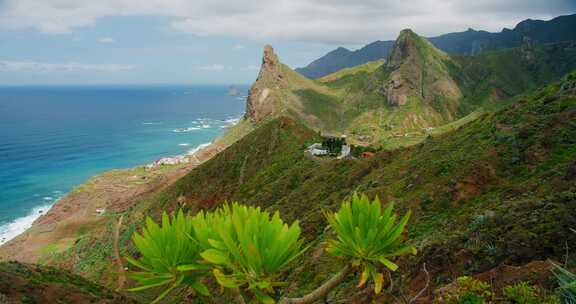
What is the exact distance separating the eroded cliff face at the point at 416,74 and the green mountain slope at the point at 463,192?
121m

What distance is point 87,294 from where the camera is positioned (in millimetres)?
21969

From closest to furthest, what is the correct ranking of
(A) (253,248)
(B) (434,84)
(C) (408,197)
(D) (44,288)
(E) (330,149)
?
(A) (253,248) → (C) (408,197) → (D) (44,288) → (E) (330,149) → (B) (434,84)

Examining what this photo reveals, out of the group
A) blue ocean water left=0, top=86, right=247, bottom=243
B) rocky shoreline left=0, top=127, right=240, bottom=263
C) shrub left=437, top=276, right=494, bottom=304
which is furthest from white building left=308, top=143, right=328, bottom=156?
blue ocean water left=0, top=86, right=247, bottom=243

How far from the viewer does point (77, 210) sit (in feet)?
244

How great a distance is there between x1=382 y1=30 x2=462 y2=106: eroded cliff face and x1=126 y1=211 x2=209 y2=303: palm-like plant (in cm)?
15590

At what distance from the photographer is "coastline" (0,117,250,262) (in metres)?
58.1

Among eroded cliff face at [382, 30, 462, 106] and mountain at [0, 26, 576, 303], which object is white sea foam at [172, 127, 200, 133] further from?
eroded cliff face at [382, 30, 462, 106]

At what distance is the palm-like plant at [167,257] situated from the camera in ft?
10.6

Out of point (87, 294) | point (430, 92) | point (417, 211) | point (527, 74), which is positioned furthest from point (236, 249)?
point (527, 74)

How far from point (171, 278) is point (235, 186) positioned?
46.5 metres

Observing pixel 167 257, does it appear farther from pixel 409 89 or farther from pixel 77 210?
pixel 409 89

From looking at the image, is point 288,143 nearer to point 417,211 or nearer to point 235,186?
point 235,186

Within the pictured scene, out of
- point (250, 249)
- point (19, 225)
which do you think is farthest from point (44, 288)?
point (19, 225)

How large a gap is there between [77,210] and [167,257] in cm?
8259
